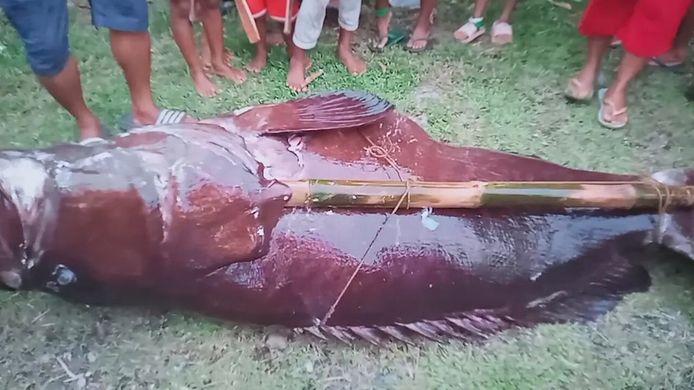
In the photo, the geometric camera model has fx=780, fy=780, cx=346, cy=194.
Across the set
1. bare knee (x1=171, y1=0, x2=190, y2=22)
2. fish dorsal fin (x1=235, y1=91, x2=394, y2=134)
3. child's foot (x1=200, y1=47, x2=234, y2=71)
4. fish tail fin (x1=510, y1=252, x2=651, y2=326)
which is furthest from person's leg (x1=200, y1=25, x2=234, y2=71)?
fish tail fin (x1=510, y1=252, x2=651, y2=326)

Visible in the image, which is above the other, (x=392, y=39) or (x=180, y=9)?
(x=180, y=9)

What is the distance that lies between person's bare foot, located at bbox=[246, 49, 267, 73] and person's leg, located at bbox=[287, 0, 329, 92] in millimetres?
118

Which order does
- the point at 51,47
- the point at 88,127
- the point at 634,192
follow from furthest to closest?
the point at 88,127 → the point at 51,47 → the point at 634,192

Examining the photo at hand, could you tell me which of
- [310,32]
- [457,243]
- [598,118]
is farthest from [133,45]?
[598,118]

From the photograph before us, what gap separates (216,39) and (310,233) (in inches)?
53.0

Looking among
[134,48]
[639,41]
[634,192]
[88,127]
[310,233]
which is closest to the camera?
[310,233]

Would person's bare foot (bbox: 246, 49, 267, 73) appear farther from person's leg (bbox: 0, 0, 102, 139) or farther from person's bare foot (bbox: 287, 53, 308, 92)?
person's leg (bbox: 0, 0, 102, 139)

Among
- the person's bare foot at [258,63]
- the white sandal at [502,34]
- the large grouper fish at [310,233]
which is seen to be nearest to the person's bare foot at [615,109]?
the white sandal at [502,34]

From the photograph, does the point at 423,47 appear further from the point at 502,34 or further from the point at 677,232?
the point at 677,232

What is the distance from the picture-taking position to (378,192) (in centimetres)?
217

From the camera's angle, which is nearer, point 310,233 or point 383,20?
point 310,233

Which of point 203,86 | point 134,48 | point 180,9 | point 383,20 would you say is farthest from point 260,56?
point 134,48

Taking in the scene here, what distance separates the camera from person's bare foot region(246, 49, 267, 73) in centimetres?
333

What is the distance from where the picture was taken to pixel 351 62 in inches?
133
